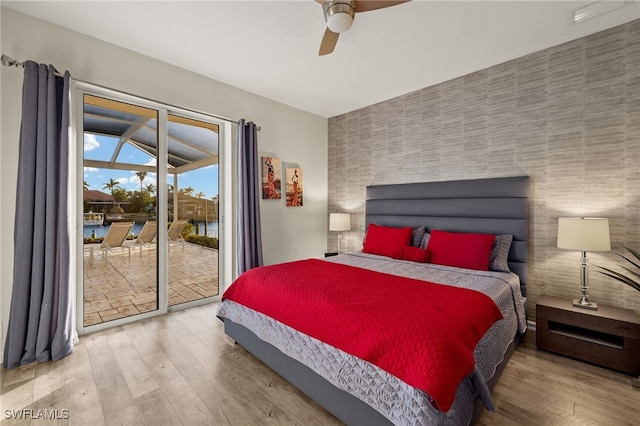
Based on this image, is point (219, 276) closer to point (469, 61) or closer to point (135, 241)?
point (135, 241)

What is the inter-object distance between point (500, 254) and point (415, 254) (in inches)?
32.4

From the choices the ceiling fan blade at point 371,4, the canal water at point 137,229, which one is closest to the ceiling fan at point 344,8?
the ceiling fan blade at point 371,4

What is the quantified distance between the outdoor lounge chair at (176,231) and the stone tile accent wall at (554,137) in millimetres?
3145

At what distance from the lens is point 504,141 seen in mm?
3178

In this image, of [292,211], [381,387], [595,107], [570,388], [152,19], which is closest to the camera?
[381,387]

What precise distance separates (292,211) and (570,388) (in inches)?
141

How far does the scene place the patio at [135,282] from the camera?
10.2ft

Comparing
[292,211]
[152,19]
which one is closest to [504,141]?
[292,211]

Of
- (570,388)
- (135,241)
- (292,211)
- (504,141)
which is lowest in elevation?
(570,388)

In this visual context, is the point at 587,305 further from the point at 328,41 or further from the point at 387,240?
the point at 328,41

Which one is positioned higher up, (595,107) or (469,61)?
(469,61)

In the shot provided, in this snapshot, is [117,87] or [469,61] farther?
[469,61]

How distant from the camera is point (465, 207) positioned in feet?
10.9

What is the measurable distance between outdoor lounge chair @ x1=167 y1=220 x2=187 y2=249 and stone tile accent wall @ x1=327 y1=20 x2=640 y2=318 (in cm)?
314
